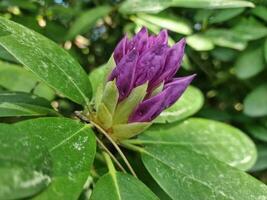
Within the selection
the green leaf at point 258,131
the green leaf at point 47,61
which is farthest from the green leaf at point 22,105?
the green leaf at point 258,131

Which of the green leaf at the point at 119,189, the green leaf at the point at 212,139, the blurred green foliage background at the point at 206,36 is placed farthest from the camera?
the blurred green foliage background at the point at 206,36

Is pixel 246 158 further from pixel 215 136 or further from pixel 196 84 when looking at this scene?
pixel 196 84

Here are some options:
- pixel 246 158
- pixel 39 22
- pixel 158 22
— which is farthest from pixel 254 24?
pixel 39 22

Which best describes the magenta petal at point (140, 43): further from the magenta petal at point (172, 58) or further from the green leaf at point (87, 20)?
the green leaf at point (87, 20)

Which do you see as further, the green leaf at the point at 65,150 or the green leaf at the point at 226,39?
the green leaf at the point at 226,39

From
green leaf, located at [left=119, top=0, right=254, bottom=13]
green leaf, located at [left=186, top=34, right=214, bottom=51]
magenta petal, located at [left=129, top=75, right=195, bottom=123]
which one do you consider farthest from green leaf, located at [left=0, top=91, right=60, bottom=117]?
green leaf, located at [left=186, top=34, right=214, bottom=51]

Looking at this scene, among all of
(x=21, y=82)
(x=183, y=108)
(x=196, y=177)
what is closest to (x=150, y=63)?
(x=196, y=177)

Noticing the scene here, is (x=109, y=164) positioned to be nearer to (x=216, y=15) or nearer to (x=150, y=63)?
(x=150, y=63)

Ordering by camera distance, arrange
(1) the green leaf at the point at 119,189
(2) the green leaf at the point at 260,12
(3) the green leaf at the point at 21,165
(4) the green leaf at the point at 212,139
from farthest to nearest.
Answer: (2) the green leaf at the point at 260,12
(4) the green leaf at the point at 212,139
(1) the green leaf at the point at 119,189
(3) the green leaf at the point at 21,165
